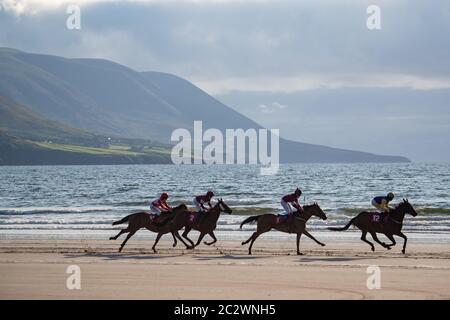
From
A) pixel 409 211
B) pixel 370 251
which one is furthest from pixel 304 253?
pixel 409 211

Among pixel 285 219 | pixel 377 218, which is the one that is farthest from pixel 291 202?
pixel 377 218

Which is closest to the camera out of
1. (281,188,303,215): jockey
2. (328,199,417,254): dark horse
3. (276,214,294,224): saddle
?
(276,214,294,224): saddle

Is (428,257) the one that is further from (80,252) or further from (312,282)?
(80,252)

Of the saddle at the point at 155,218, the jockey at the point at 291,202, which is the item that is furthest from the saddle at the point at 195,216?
the jockey at the point at 291,202

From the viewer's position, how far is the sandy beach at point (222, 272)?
1656 centimetres

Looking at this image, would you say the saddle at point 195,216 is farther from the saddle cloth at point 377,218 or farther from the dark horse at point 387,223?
the saddle cloth at point 377,218

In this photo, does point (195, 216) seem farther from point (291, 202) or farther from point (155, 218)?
point (291, 202)

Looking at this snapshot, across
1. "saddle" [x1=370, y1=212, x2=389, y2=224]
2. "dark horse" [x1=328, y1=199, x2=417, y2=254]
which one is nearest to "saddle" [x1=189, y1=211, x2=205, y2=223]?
"dark horse" [x1=328, y1=199, x2=417, y2=254]

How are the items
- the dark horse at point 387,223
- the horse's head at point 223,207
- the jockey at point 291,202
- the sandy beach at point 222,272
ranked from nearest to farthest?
the sandy beach at point 222,272
the jockey at point 291,202
the dark horse at point 387,223
the horse's head at point 223,207

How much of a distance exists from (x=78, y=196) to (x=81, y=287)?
2251 inches

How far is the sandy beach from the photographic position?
16.6m

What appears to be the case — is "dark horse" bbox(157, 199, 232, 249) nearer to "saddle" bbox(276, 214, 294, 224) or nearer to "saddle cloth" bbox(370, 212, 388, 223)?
"saddle" bbox(276, 214, 294, 224)

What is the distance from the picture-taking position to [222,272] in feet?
66.0

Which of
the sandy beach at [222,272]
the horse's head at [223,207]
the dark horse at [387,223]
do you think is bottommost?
the sandy beach at [222,272]
